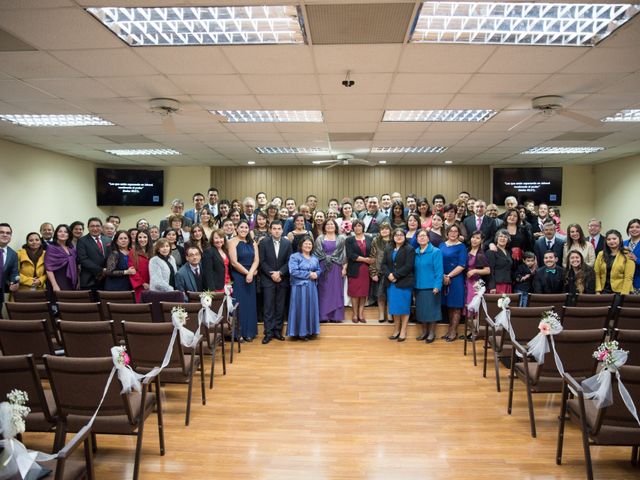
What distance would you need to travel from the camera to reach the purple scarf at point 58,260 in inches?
246

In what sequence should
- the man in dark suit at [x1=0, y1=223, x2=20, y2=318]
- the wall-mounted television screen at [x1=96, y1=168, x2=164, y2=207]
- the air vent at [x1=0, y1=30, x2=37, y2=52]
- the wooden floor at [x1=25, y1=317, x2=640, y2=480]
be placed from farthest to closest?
the wall-mounted television screen at [x1=96, y1=168, x2=164, y2=207] → the man in dark suit at [x1=0, y1=223, x2=20, y2=318] → the air vent at [x1=0, y1=30, x2=37, y2=52] → the wooden floor at [x1=25, y1=317, x2=640, y2=480]

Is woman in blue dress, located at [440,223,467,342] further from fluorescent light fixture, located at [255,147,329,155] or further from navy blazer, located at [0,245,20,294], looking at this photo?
navy blazer, located at [0,245,20,294]

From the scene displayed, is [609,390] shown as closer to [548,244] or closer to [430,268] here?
[430,268]

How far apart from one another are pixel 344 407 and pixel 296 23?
3344 millimetres

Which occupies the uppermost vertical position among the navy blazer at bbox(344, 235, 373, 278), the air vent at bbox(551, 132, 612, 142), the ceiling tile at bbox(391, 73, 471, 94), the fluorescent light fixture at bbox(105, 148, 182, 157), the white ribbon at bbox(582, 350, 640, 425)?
the fluorescent light fixture at bbox(105, 148, 182, 157)

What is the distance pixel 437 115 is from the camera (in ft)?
21.8

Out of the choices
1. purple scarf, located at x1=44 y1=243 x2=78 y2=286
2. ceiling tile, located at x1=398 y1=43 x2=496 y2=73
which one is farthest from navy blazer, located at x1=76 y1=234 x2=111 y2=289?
ceiling tile, located at x1=398 y1=43 x2=496 y2=73

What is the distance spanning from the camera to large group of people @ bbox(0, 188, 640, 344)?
577cm

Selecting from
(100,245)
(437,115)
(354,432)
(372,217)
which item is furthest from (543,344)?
(100,245)

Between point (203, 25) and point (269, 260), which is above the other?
point (203, 25)

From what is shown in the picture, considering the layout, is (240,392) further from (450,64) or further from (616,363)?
(450,64)

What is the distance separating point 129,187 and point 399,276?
28.8 feet

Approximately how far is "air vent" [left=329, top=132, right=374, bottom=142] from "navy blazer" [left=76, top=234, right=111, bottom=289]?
4.28 meters

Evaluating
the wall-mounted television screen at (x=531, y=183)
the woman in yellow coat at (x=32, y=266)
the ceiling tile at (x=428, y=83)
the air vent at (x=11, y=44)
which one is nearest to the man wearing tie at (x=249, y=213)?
the woman in yellow coat at (x=32, y=266)
